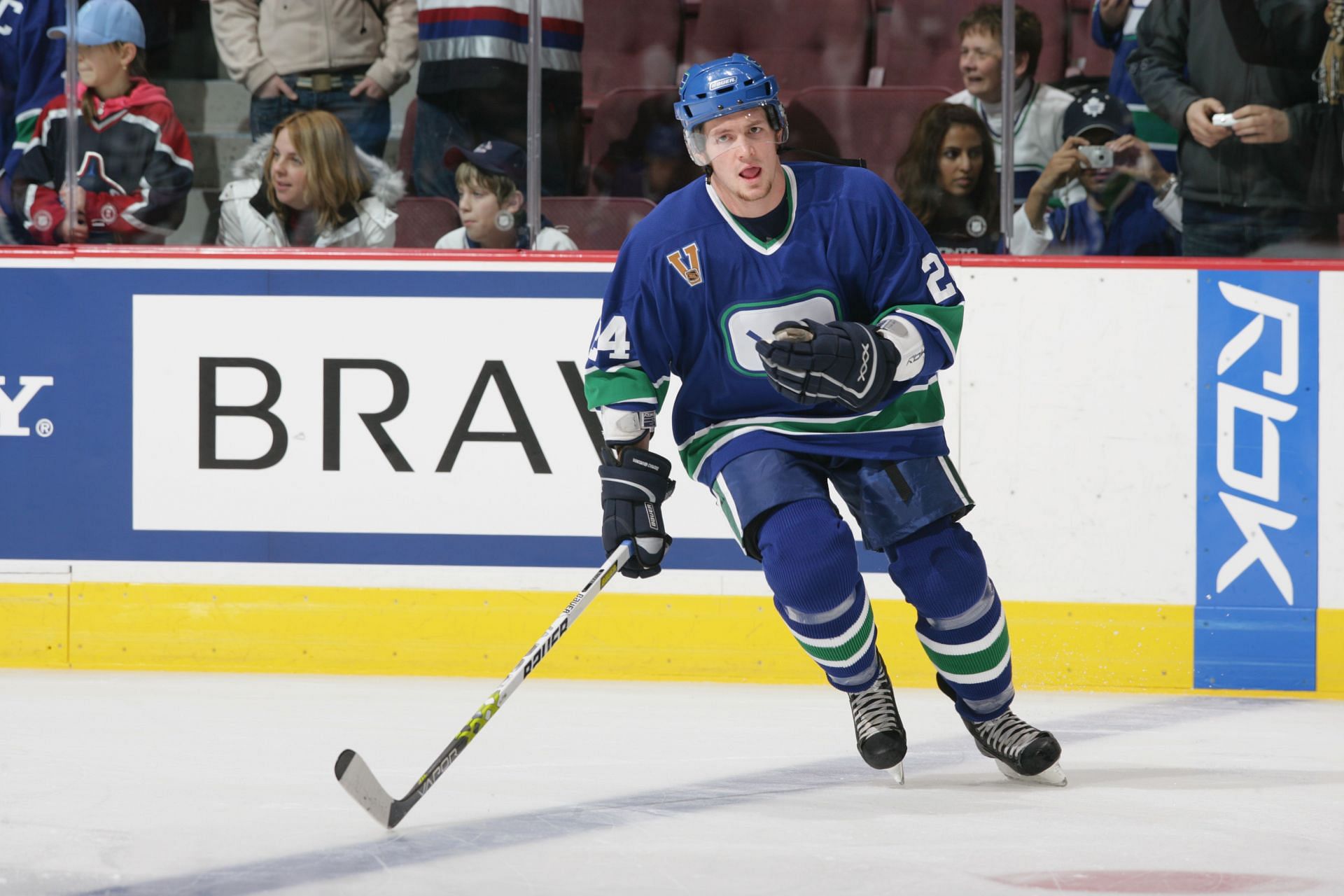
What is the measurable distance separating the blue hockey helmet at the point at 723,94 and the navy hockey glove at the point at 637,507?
52cm

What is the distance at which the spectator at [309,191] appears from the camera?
3.59 metres

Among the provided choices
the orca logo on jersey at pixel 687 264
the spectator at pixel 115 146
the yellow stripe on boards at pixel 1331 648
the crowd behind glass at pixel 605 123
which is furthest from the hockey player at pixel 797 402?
the spectator at pixel 115 146

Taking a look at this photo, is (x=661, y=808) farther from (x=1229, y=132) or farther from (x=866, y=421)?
(x=1229, y=132)

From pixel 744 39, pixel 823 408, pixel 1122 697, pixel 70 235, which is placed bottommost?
pixel 1122 697

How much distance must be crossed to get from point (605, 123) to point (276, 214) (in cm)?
79

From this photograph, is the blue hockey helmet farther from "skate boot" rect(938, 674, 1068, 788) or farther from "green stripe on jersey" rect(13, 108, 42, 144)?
"green stripe on jersey" rect(13, 108, 42, 144)

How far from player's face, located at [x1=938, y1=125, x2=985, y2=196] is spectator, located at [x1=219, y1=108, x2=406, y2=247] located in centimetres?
123

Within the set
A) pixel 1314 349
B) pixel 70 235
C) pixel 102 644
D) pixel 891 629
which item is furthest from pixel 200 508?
pixel 1314 349

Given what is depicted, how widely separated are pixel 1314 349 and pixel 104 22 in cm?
281

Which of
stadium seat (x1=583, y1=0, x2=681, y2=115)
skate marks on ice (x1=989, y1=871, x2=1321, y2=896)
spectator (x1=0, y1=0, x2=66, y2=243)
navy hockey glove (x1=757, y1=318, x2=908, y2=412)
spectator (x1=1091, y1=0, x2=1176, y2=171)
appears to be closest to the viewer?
skate marks on ice (x1=989, y1=871, x2=1321, y2=896)

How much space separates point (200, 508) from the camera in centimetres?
358

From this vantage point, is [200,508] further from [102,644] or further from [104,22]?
[104,22]

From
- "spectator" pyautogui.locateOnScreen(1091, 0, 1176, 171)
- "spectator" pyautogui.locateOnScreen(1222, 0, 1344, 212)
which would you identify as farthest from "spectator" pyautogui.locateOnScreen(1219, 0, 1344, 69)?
"spectator" pyautogui.locateOnScreen(1091, 0, 1176, 171)

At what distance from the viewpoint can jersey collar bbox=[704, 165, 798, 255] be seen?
2.51 metres
